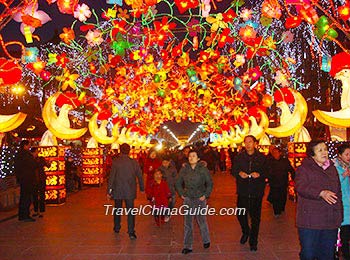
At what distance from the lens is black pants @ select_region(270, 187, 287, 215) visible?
1318 centimetres

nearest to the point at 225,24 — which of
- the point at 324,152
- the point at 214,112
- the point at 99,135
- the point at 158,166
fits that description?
the point at 158,166

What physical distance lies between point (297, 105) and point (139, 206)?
5.29 m

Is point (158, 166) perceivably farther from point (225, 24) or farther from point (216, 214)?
point (225, 24)

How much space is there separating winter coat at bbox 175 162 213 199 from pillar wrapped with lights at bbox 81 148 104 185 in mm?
16110

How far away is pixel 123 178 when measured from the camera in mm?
10352

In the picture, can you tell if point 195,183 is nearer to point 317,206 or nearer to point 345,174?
point 345,174

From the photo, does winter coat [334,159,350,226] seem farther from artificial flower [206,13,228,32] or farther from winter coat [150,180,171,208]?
artificial flower [206,13,228,32]

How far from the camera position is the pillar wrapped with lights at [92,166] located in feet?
81.0

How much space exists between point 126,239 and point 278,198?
4671 millimetres

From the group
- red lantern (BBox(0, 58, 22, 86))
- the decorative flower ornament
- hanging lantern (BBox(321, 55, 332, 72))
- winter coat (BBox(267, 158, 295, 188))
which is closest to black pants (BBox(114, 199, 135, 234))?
red lantern (BBox(0, 58, 22, 86))

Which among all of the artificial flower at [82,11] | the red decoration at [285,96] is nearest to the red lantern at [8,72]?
the artificial flower at [82,11]

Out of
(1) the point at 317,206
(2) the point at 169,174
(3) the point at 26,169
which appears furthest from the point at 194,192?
(3) the point at 26,169

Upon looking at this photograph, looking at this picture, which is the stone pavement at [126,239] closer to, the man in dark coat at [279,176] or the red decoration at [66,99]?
the man in dark coat at [279,176]

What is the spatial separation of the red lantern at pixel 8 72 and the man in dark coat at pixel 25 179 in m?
3.10
